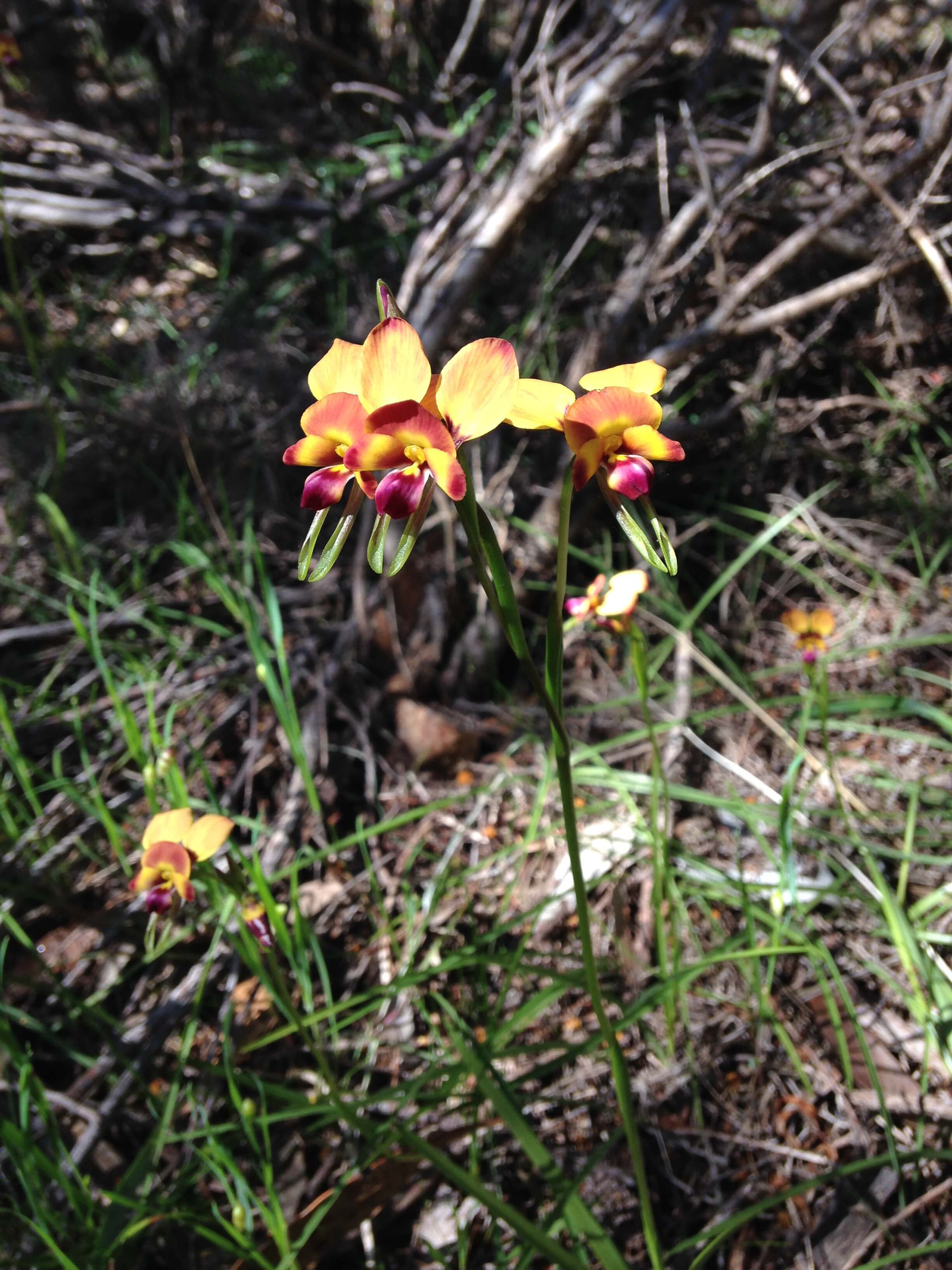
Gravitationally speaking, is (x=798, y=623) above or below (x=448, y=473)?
below

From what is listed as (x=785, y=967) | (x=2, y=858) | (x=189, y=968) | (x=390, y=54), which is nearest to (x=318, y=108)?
(x=390, y=54)

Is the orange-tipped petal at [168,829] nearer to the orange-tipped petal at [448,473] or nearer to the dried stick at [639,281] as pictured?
the orange-tipped petal at [448,473]

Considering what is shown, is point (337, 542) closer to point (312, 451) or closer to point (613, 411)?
point (312, 451)

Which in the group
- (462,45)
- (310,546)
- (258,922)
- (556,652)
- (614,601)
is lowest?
(258,922)

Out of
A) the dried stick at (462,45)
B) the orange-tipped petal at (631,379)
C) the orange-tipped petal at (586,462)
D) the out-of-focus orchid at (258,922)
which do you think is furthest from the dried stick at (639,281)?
the out-of-focus orchid at (258,922)

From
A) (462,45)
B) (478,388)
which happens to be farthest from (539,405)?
(462,45)

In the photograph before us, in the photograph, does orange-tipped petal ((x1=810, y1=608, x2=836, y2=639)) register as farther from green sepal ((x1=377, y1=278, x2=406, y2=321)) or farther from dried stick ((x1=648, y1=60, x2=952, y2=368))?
green sepal ((x1=377, y1=278, x2=406, y2=321))

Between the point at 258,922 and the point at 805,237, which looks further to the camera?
the point at 805,237

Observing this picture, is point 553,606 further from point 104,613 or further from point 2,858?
point 104,613

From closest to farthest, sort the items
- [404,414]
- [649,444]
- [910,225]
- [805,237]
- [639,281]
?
[404,414]
[649,444]
[910,225]
[805,237]
[639,281]
